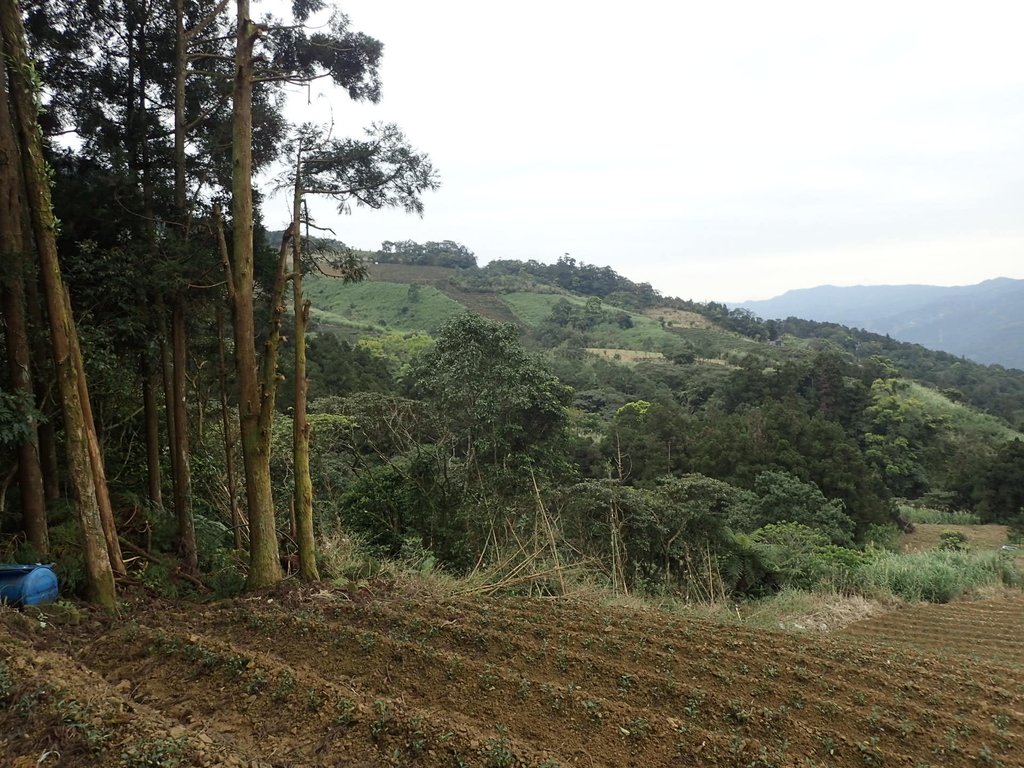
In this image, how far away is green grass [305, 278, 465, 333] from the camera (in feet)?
185

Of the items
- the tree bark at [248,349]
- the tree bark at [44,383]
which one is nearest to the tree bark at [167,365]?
the tree bark at [44,383]

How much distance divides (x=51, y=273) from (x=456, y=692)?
373 cm

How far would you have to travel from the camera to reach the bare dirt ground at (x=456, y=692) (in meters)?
2.81

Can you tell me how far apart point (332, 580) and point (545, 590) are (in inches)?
100

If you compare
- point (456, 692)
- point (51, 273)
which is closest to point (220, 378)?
point (51, 273)

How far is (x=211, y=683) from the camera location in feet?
11.1

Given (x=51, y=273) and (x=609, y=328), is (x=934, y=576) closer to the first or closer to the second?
(x=51, y=273)

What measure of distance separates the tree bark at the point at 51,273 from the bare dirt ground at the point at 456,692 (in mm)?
663

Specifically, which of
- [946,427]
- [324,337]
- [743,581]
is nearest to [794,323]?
[946,427]

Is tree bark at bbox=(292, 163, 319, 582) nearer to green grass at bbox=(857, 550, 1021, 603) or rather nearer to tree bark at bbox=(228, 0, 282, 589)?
tree bark at bbox=(228, 0, 282, 589)

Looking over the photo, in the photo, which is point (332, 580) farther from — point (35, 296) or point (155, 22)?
point (155, 22)

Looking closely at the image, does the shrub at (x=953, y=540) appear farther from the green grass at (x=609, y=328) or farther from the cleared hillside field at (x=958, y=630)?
the green grass at (x=609, y=328)

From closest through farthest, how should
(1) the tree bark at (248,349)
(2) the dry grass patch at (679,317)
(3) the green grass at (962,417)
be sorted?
(1) the tree bark at (248,349)
(3) the green grass at (962,417)
(2) the dry grass patch at (679,317)

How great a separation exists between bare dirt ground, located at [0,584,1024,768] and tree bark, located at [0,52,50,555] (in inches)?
48.1
